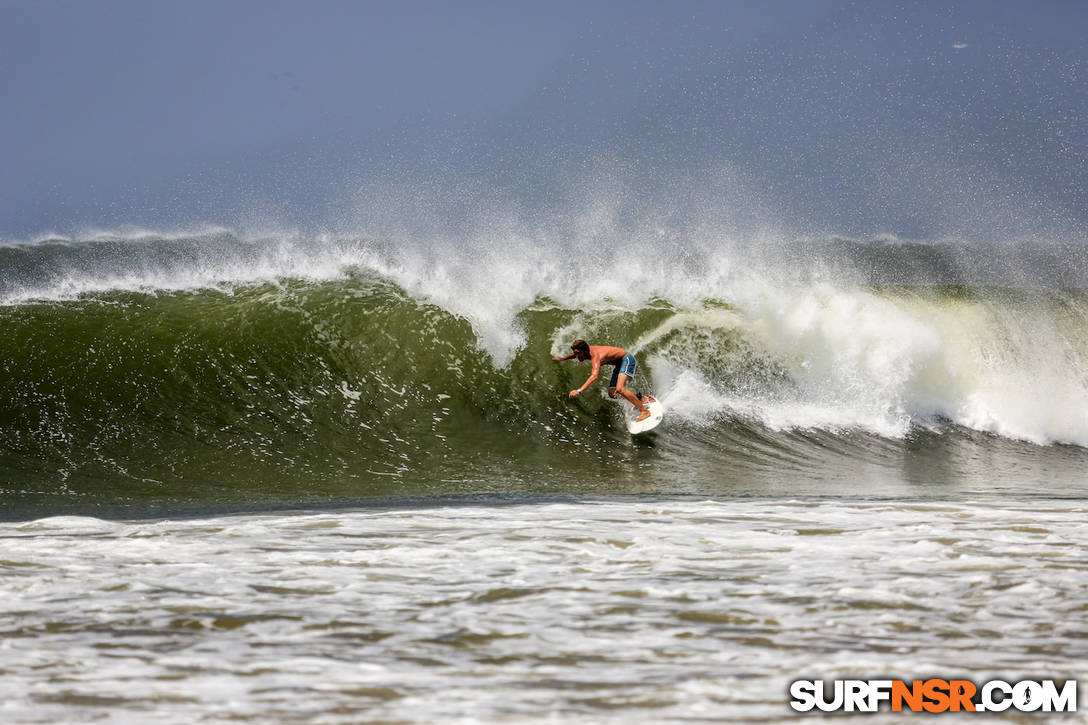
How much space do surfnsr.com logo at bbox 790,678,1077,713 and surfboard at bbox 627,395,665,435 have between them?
22.0 ft

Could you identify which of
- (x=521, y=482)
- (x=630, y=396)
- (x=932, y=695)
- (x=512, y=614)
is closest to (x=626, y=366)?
(x=630, y=396)

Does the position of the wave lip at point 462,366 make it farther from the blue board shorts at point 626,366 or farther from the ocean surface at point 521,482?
the blue board shorts at point 626,366

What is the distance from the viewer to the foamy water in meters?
2.64

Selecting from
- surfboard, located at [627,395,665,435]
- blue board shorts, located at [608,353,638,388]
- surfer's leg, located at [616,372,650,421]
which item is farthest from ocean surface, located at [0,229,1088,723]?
blue board shorts, located at [608,353,638,388]

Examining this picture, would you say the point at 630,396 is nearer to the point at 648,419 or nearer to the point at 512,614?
the point at 648,419

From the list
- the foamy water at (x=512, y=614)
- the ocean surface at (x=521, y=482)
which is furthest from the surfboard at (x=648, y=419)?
the foamy water at (x=512, y=614)

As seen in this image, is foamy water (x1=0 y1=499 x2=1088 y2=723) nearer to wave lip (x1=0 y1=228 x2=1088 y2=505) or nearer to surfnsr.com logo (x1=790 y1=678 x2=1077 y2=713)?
surfnsr.com logo (x1=790 y1=678 x2=1077 y2=713)

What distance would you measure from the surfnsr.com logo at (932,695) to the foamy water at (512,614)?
0.22 ft

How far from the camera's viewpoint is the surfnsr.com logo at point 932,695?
2518 millimetres

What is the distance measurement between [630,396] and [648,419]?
29cm

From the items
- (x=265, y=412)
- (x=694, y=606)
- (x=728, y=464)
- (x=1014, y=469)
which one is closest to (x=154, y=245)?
(x=265, y=412)

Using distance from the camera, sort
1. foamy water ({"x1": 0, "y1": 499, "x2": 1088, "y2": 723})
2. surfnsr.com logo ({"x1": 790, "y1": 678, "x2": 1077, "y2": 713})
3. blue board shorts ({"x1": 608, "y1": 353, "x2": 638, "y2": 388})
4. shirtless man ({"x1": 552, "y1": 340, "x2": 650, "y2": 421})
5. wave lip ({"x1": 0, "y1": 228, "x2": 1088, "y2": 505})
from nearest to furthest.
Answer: surfnsr.com logo ({"x1": 790, "y1": 678, "x2": 1077, "y2": 713}) → foamy water ({"x1": 0, "y1": 499, "x2": 1088, "y2": 723}) → wave lip ({"x1": 0, "y1": 228, "x2": 1088, "y2": 505}) → shirtless man ({"x1": 552, "y1": 340, "x2": 650, "y2": 421}) → blue board shorts ({"x1": 608, "y1": 353, "x2": 638, "y2": 388})

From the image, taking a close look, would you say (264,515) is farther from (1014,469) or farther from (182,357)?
Result: (1014,469)

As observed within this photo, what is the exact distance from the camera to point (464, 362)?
10.6 m
